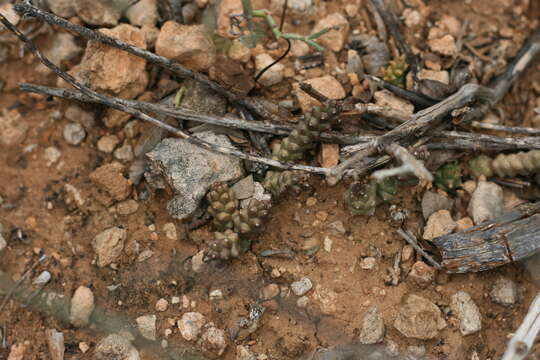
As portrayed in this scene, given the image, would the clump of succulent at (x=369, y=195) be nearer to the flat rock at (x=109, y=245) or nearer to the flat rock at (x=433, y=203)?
the flat rock at (x=433, y=203)

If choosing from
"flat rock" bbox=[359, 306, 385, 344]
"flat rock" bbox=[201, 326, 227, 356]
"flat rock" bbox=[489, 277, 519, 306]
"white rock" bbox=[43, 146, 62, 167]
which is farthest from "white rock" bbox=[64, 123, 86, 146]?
"flat rock" bbox=[489, 277, 519, 306]

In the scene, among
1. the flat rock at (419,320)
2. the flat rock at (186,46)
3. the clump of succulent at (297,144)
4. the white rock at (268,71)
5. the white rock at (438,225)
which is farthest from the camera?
the white rock at (268,71)

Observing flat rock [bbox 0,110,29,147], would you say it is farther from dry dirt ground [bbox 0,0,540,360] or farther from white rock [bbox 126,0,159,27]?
white rock [bbox 126,0,159,27]

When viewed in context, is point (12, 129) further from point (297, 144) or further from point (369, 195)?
point (369, 195)

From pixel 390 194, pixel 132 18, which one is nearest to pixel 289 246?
pixel 390 194

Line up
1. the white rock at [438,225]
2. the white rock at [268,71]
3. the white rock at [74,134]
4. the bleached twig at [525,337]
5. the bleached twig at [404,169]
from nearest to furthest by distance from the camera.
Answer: the bleached twig at [404,169] < the bleached twig at [525,337] < the white rock at [438,225] < the white rock at [268,71] < the white rock at [74,134]

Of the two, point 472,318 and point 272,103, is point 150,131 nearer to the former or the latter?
point 272,103

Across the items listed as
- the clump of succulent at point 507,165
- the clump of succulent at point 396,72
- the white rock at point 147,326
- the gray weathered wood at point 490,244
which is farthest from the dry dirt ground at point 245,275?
the clump of succulent at point 396,72
